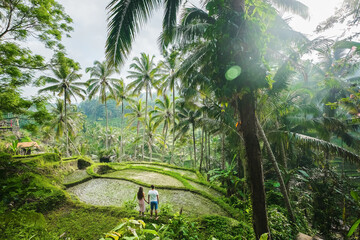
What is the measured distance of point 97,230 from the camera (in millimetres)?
5340

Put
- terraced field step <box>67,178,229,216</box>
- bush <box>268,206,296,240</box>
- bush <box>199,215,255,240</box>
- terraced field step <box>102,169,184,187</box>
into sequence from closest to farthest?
1. bush <box>199,215,255,240</box>
2. bush <box>268,206,296,240</box>
3. terraced field step <box>67,178,229,216</box>
4. terraced field step <box>102,169,184,187</box>

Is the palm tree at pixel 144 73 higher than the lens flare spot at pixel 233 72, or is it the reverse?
the palm tree at pixel 144 73

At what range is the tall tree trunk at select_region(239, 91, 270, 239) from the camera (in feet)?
11.5

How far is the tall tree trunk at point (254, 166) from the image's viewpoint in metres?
3.49

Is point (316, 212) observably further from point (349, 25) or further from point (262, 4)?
point (262, 4)

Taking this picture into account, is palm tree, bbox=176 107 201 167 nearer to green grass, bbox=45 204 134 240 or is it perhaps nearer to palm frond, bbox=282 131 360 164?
palm frond, bbox=282 131 360 164

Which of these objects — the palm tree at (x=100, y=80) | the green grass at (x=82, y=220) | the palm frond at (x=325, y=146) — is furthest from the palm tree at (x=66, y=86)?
the palm frond at (x=325, y=146)

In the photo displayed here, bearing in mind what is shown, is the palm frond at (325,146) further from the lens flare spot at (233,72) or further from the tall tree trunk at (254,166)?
the lens flare spot at (233,72)

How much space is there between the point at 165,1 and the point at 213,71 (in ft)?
5.71

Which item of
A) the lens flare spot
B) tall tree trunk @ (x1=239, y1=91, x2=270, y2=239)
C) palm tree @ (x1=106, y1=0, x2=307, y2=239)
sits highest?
palm tree @ (x1=106, y1=0, x2=307, y2=239)

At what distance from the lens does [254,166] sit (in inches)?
139

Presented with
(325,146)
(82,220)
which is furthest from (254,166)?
(325,146)

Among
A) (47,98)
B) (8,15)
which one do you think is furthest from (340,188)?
(8,15)

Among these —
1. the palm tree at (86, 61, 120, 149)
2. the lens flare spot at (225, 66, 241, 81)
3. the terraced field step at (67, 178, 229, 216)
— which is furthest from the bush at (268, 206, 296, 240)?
the palm tree at (86, 61, 120, 149)
